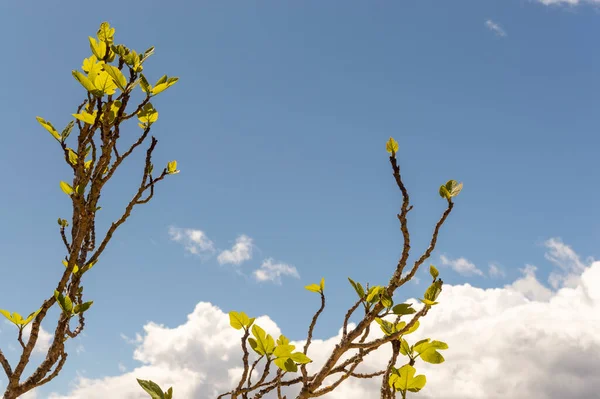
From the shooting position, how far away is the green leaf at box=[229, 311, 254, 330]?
8.19ft

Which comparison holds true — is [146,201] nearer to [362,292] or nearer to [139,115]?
[139,115]

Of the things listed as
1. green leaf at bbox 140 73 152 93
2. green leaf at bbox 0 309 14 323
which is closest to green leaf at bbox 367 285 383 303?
green leaf at bbox 140 73 152 93

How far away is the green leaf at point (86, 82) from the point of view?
344 centimetres

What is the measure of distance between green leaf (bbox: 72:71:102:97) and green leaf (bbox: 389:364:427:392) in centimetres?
282

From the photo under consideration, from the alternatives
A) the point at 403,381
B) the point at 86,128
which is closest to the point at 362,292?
the point at 403,381

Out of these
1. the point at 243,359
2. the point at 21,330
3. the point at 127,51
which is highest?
the point at 127,51

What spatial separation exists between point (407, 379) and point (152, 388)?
1.31 m

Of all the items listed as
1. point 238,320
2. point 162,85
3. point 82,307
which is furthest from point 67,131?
point 238,320

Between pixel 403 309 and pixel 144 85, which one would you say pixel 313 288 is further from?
pixel 144 85

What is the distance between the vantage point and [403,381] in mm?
2516

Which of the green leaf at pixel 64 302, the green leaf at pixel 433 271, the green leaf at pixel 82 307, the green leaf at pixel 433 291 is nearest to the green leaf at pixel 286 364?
the green leaf at pixel 433 291

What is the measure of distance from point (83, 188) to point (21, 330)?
1.19 meters

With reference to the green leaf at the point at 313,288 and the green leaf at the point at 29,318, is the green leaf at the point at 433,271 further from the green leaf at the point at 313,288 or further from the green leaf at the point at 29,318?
the green leaf at the point at 29,318

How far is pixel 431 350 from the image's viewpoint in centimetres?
262
